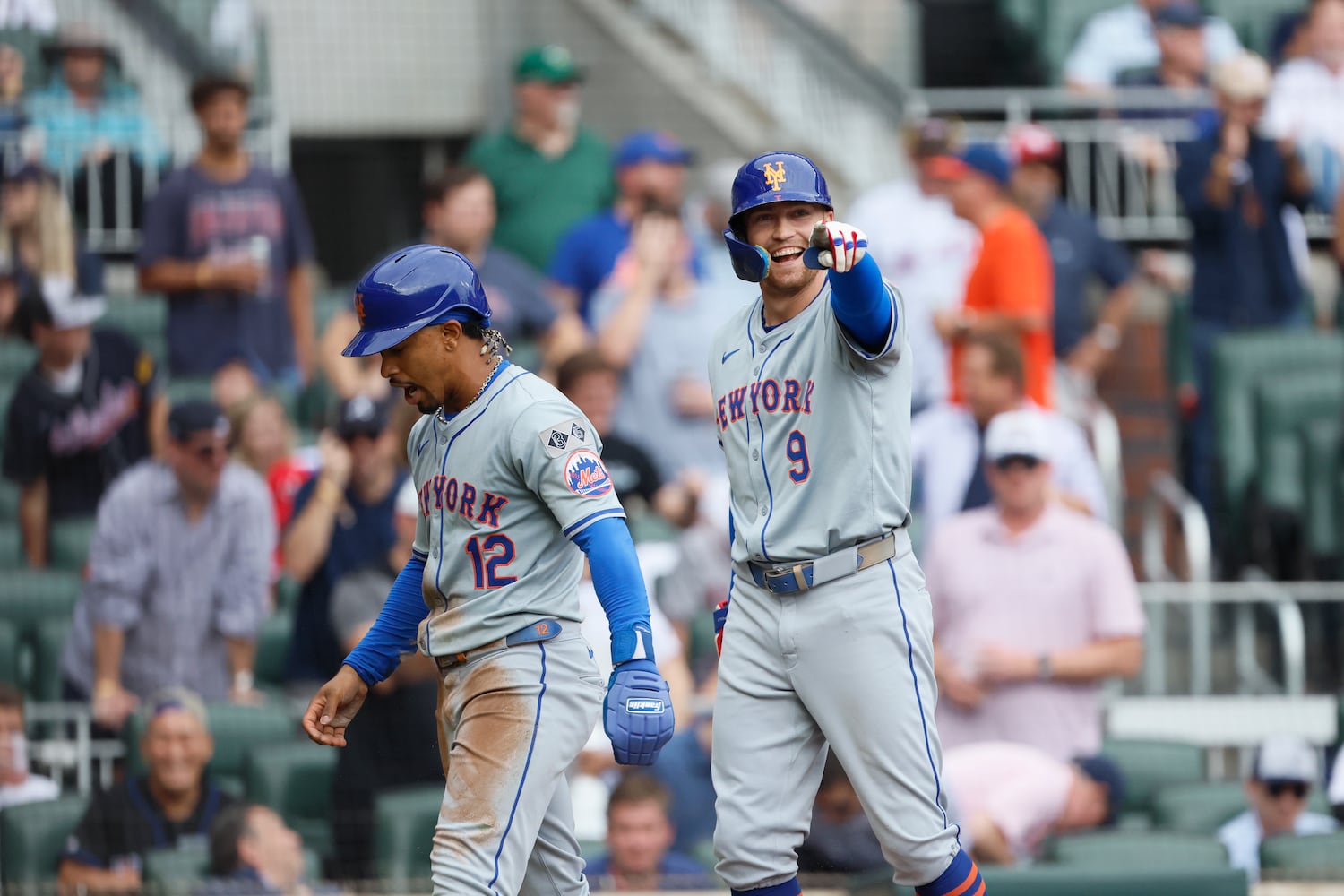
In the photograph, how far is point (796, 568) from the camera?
4.12 m

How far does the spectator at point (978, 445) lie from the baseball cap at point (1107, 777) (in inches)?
43.6

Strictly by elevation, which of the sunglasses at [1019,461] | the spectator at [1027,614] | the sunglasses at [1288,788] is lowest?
the sunglasses at [1288,788]

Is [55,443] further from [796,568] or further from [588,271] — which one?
[796,568]

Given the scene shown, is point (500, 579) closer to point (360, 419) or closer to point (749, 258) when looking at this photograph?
point (749, 258)

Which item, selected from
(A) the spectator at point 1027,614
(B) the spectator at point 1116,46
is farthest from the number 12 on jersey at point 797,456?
(B) the spectator at point 1116,46

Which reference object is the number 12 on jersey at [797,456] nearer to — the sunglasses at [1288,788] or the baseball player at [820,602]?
the baseball player at [820,602]

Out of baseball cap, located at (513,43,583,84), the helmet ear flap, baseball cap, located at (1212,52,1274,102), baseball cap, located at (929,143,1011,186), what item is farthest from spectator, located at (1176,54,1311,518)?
the helmet ear flap

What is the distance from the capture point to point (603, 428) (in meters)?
7.50

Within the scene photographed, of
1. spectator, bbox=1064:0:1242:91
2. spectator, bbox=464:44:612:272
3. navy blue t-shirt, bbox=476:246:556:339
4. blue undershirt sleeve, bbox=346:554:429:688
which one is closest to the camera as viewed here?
blue undershirt sleeve, bbox=346:554:429:688

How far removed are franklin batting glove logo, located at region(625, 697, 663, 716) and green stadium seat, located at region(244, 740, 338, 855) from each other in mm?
2973

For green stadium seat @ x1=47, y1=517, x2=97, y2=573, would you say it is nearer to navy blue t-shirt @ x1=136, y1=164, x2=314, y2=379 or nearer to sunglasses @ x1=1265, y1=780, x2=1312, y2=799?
navy blue t-shirt @ x1=136, y1=164, x2=314, y2=379

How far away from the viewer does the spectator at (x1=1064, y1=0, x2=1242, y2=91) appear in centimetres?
1043

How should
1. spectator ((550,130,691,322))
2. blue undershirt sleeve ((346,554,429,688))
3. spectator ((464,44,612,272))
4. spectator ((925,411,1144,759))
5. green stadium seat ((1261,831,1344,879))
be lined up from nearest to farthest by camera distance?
blue undershirt sleeve ((346,554,429,688)) → green stadium seat ((1261,831,1344,879)) → spectator ((925,411,1144,759)) → spectator ((550,130,691,322)) → spectator ((464,44,612,272))

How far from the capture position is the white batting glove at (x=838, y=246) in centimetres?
378
